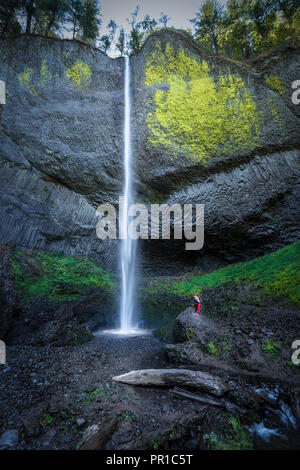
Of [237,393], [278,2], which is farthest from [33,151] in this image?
[278,2]

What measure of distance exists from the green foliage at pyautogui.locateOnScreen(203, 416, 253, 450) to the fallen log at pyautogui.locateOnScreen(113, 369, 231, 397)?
0.57 m

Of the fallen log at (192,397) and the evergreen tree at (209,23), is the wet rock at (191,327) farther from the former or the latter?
the evergreen tree at (209,23)

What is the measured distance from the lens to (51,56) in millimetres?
12031

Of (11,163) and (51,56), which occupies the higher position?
(51,56)

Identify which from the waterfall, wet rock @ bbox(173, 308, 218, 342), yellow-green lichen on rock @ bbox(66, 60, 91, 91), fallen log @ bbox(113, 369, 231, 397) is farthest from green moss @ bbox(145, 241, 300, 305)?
yellow-green lichen on rock @ bbox(66, 60, 91, 91)

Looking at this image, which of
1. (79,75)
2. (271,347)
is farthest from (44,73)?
(271,347)

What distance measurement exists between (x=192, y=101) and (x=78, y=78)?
23.3 feet

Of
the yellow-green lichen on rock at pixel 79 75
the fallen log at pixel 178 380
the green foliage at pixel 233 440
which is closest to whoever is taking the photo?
the green foliage at pixel 233 440

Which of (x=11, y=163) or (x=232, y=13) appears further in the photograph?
(x=232, y=13)

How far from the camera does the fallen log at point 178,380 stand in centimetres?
335

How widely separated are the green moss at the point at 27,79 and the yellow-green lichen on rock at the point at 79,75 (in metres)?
2.16

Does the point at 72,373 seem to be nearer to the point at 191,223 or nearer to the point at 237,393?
the point at 237,393

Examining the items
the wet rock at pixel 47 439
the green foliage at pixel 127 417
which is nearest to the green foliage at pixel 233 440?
the green foliage at pixel 127 417

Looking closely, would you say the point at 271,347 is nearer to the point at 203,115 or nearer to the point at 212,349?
the point at 212,349
